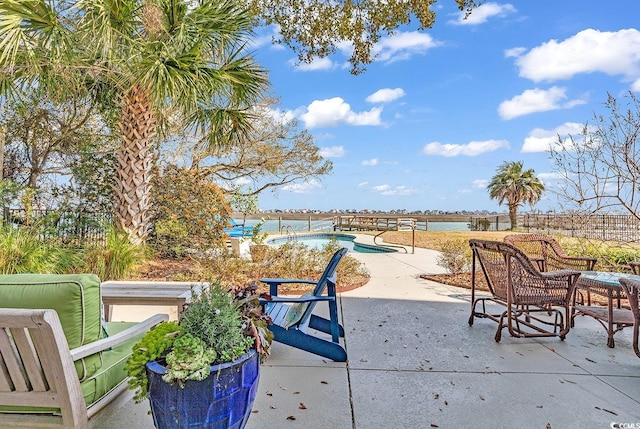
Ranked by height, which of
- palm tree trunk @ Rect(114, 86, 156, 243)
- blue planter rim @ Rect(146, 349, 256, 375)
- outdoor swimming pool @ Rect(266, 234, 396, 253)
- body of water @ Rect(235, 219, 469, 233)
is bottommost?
outdoor swimming pool @ Rect(266, 234, 396, 253)

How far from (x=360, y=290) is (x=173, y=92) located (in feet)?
13.0

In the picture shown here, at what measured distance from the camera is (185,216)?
7.29 meters

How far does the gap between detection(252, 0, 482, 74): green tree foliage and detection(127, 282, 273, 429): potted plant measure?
5.45 meters

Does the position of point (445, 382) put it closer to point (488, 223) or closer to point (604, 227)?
point (604, 227)

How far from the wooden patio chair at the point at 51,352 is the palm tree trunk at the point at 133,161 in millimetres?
5185

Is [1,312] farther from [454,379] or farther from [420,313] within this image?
[420,313]

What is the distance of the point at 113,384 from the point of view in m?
1.82

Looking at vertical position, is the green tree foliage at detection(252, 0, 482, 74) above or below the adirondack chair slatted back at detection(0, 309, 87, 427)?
above

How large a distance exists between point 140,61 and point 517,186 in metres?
24.0

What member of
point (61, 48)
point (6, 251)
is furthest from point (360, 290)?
point (61, 48)

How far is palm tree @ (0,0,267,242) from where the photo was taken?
4.80 meters

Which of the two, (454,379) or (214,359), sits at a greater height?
(214,359)

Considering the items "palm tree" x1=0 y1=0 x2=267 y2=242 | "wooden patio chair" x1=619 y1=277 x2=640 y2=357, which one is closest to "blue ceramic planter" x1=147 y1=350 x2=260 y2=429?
"wooden patio chair" x1=619 y1=277 x2=640 y2=357

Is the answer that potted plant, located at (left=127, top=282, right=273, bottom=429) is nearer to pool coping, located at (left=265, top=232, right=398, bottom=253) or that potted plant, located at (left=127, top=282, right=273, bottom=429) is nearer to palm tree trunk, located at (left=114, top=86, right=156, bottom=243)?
palm tree trunk, located at (left=114, top=86, right=156, bottom=243)
